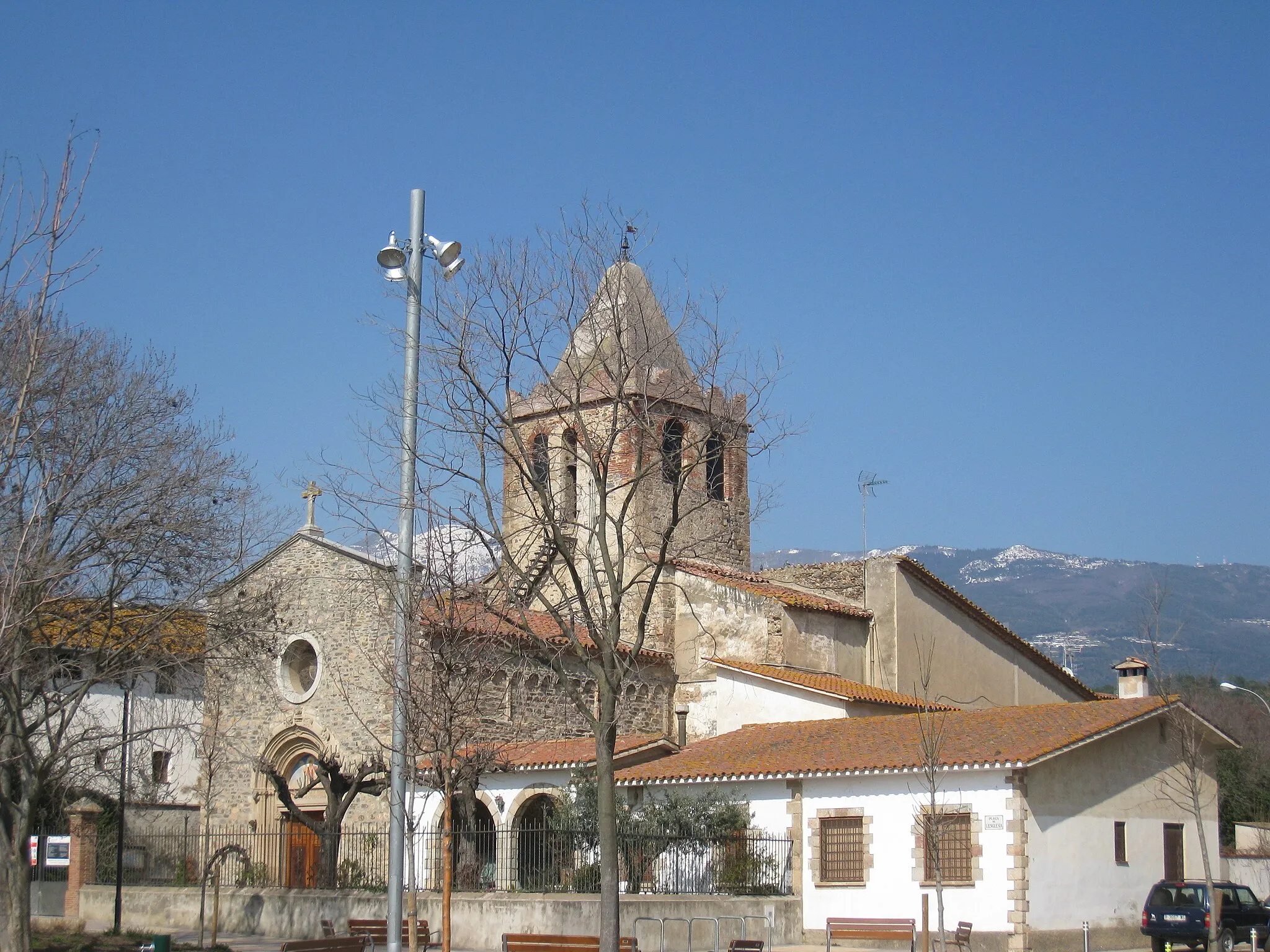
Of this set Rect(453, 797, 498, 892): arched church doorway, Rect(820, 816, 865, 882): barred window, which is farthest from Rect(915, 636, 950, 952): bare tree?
Rect(453, 797, 498, 892): arched church doorway

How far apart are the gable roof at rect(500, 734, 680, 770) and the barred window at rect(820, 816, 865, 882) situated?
15.4ft

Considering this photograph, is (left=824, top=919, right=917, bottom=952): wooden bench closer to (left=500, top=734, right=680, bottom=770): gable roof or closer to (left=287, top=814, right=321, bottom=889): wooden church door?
(left=500, top=734, right=680, bottom=770): gable roof

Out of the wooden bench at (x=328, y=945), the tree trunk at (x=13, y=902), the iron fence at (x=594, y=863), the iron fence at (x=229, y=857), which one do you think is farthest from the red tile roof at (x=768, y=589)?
the tree trunk at (x=13, y=902)

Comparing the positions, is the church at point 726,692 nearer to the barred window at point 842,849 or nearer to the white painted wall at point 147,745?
the barred window at point 842,849

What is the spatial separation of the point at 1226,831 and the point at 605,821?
35816mm

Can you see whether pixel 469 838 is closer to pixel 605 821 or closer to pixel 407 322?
pixel 605 821

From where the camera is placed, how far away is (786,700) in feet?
106

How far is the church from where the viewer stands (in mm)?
17859

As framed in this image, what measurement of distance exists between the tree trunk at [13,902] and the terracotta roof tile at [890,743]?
497 inches

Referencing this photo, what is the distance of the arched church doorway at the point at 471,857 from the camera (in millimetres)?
25156

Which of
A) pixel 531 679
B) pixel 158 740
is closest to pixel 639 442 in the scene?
Result: pixel 531 679

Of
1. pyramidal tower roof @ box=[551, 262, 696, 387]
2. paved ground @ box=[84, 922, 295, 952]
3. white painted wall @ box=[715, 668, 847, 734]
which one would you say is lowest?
paved ground @ box=[84, 922, 295, 952]

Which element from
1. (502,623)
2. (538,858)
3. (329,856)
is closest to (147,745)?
(502,623)

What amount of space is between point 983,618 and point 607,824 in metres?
27.2
